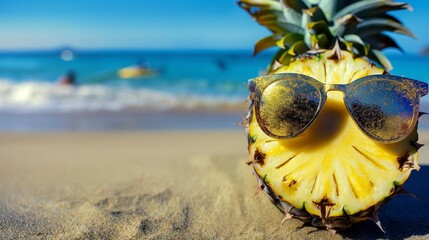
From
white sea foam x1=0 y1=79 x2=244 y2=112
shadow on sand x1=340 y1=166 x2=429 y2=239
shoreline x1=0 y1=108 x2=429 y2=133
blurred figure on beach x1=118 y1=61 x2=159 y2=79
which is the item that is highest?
shadow on sand x1=340 y1=166 x2=429 y2=239

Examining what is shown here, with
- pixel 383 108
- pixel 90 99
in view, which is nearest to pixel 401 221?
pixel 383 108

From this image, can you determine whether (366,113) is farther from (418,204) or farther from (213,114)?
(213,114)

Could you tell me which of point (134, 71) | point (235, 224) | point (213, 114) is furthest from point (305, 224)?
point (134, 71)

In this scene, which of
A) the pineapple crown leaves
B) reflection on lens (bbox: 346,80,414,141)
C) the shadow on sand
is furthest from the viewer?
the pineapple crown leaves

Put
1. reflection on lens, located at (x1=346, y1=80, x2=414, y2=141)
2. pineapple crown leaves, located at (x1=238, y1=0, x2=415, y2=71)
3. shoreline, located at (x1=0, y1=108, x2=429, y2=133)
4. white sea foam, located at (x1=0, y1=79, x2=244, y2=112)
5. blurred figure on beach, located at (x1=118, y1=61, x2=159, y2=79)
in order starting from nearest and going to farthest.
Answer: reflection on lens, located at (x1=346, y1=80, x2=414, y2=141) → pineapple crown leaves, located at (x1=238, y1=0, x2=415, y2=71) → shoreline, located at (x1=0, y1=108, x2=429, y2=133) → white sea foam, located at (x1=0, y1=79, x2=244, y2=112) → blurred figure on beach, located at (x1=118, y1=61, x2=159, y2=79)

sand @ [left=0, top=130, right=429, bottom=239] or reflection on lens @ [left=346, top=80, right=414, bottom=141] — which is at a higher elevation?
reflection on lens @ [left=346, top=80, right=414, bottom=141]

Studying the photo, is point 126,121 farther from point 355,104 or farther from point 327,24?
point 355,104

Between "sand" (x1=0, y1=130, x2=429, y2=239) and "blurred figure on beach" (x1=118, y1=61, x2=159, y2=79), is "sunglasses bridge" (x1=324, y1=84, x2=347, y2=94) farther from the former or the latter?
"blurred figure on beach" (x1=118, y1=61, x2=159, y2=79)

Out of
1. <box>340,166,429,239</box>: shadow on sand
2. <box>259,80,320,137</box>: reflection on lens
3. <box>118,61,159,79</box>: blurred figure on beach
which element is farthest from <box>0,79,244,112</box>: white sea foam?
<box>259,80,320,137</box>: reflection on lens
